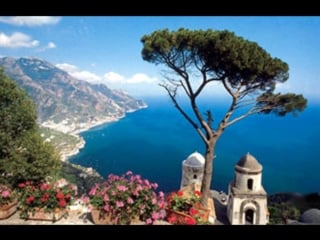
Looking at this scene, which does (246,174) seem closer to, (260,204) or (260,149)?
(260,204)

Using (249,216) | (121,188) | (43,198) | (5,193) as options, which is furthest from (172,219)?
(249,216)

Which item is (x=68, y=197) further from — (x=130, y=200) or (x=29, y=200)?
(x=130, y=200)

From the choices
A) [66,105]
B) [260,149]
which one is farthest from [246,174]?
[66,105]

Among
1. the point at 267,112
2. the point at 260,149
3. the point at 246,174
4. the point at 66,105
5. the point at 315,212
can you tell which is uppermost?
Result: the point at 66,105

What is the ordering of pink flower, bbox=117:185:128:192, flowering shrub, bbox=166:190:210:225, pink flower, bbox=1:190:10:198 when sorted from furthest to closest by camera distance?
1. flowering shrub, bbox=166:190:210:225
2. pink flower, bbox=1:190:10:198
3. pink flower, bbox=117:185:128:192

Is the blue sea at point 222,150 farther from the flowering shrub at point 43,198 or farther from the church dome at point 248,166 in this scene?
the flowering shrub at point 43,198

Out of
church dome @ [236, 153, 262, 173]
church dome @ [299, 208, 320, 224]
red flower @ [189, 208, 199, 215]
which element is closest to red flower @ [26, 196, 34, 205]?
red flower @ [189, 208, 199, 215]

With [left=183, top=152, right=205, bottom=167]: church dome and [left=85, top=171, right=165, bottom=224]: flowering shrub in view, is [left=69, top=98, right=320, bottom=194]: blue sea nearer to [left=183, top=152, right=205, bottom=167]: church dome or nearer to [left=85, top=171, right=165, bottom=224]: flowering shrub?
[left=183, top=152, right=205, bottom=167]: church dome
